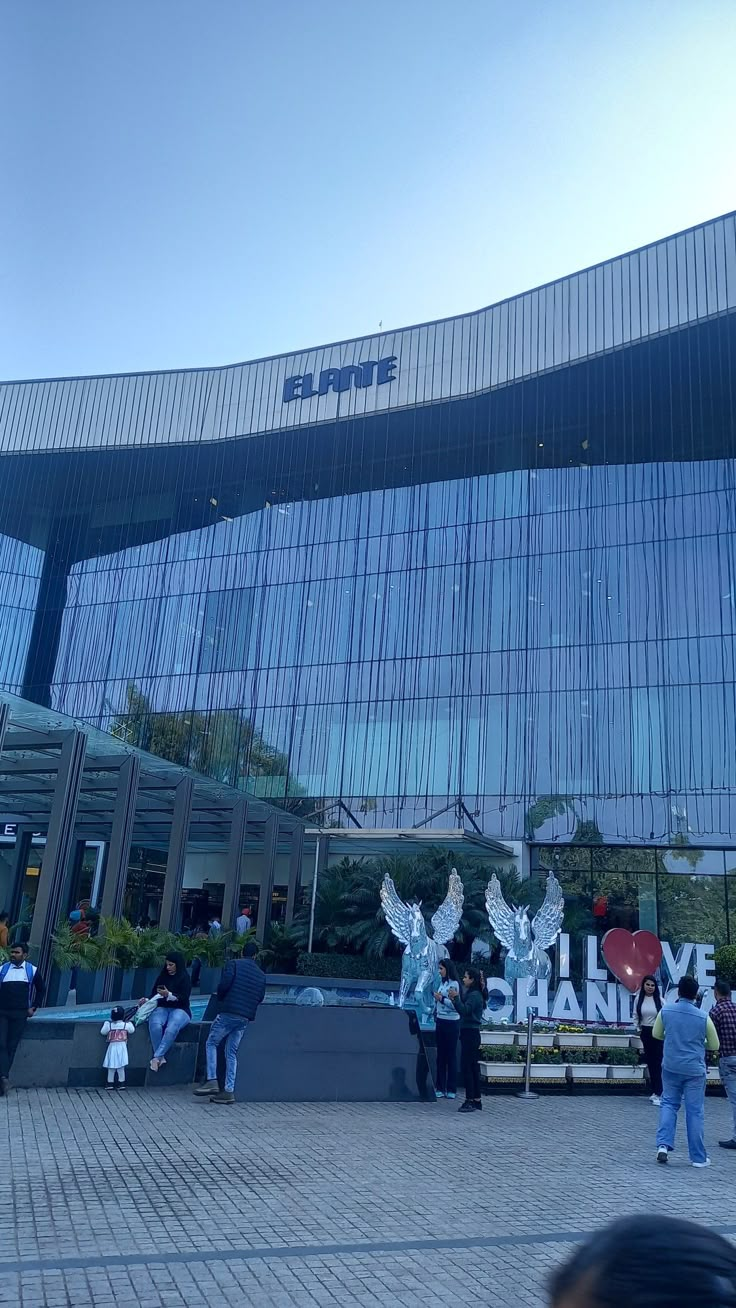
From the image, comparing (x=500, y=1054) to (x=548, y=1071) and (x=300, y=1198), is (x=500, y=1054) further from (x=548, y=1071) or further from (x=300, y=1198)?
(x=300, y=1198)

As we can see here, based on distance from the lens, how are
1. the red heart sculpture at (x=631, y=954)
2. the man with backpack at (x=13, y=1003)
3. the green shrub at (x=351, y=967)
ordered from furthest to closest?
the green shrub at (x=351, y=967) → the red heart sculpture at (x=631, y=954) → the man with backpack at (x=13, y=1003)

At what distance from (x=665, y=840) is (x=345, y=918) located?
9950mm

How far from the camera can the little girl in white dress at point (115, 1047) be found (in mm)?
11844

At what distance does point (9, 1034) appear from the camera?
1110 centimetres

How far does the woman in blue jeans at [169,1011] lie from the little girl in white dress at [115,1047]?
1.31 ft

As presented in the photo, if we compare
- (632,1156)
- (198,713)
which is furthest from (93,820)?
(632,1156)

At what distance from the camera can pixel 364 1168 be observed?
8.48 metres

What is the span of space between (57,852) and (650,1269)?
16103mm

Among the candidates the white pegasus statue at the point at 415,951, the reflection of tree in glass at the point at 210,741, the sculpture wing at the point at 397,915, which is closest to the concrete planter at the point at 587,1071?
the white pegasus statue at the point at 415,951

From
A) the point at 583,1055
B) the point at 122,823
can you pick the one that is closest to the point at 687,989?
the point at 583,1055

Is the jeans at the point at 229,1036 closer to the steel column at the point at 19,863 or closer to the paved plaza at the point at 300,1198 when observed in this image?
the paved plaza at the point at 300,1198

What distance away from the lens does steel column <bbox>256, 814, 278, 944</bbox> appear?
93.2 feet

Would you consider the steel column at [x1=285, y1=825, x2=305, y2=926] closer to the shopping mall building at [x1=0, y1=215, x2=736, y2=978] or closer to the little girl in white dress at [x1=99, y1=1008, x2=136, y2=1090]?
the shopping mall building at [x1=0, y1=215, x2=736, y2=978]

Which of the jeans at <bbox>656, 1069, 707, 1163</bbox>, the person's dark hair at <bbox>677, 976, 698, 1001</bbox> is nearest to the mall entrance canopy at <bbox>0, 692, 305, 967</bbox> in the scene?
the jeans at <bbox>656, 1069, 707, 1163</bbox>
